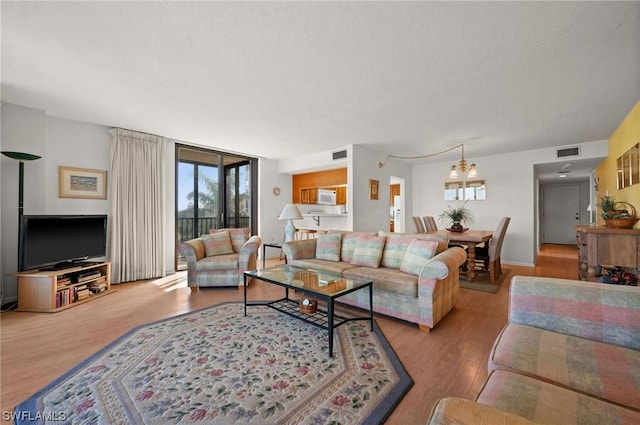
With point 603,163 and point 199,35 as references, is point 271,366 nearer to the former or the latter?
point 199,35

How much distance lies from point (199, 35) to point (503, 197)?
249 inches

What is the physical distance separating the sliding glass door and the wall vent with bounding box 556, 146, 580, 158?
6.32 m

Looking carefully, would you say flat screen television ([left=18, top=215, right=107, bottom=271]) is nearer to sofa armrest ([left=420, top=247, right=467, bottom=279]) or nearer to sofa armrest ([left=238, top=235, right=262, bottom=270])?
sofa armrest ([left=238, top=235, right=262, bottom=270])

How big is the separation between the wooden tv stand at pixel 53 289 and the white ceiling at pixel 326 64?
6.68 ft

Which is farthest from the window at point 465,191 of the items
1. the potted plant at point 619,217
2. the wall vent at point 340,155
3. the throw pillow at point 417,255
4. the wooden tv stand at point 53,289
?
the wooden tv stand at point 53,289

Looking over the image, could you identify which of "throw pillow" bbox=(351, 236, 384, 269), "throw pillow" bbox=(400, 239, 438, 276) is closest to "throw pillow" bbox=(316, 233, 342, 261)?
"throw pillow" bbox=(351, 236, 384, 269)

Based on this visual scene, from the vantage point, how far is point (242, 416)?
4.70 ft

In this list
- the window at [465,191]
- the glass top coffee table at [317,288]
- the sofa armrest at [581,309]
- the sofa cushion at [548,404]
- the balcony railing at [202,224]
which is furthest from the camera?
the window at [465,191]

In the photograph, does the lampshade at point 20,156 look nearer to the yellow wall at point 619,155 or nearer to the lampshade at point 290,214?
the lampshade at point 290,214

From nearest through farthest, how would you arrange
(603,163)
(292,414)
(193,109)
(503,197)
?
(292,414)
(193,109)
(603,163)
(503,197)

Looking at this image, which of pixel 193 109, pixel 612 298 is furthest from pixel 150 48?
pixel 612 298

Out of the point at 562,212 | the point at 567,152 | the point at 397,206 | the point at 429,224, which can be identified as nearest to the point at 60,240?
the point at 429,224

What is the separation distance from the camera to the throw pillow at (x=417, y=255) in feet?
9.05

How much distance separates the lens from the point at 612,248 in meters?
2.77
